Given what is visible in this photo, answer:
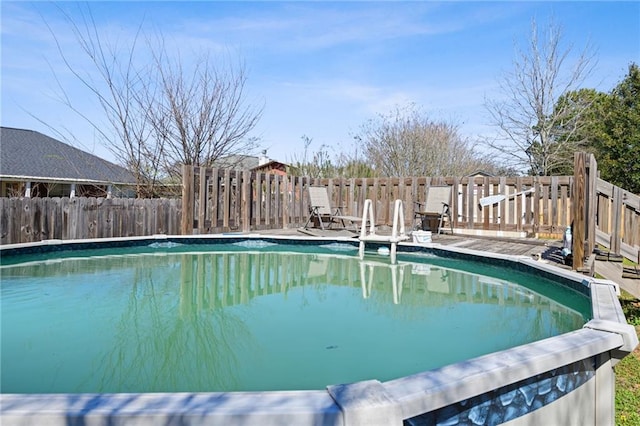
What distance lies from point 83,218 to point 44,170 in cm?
1013

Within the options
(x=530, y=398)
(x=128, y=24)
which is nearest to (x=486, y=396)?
(x=530, y=398)

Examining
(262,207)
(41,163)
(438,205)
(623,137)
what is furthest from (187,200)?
(623,137)

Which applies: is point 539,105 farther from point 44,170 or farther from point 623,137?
point 44,170

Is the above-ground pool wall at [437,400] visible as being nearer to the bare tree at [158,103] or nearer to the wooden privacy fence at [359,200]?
the wooden privacy fence at [359,200]

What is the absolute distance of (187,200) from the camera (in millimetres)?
8352

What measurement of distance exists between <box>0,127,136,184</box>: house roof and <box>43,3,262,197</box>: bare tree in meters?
3.93

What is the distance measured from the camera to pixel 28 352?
283 centimetres

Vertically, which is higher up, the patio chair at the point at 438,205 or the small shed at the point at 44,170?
the small shed at the point at 44,170

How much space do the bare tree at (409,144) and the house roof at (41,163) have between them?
10.2 metres

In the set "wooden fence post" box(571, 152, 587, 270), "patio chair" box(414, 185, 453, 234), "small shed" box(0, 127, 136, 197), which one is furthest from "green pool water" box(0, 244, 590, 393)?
"small shed" box(0, 127, 136, 197)

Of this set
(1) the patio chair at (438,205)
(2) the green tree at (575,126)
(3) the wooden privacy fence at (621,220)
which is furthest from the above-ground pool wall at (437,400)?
(2) the green tree at (575,126)

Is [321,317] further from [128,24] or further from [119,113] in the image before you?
[128,24]

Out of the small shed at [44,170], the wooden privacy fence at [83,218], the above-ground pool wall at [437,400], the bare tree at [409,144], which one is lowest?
the above-ground pool wall at [437,400]

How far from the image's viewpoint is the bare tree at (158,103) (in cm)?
1033
